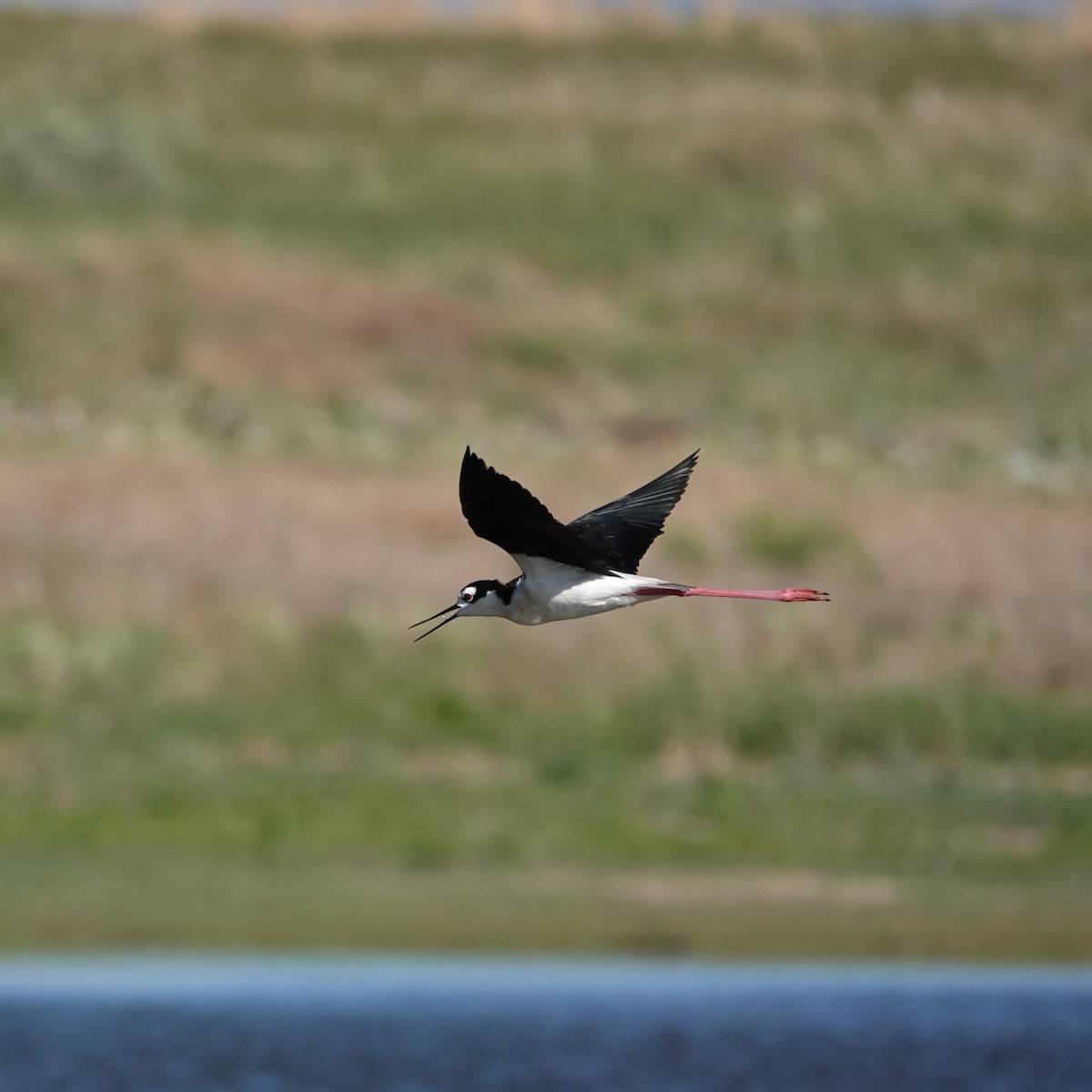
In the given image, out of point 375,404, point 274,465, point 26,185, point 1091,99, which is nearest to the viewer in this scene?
point 274,465

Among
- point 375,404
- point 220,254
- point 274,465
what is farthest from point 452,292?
point 274,465

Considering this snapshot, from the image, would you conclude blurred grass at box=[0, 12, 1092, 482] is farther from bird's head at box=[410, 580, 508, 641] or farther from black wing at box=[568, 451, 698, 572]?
bird's head at box=[410, 580, 508, 641]

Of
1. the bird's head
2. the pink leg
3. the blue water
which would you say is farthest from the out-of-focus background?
the bird's head

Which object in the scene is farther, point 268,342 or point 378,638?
point 268,342

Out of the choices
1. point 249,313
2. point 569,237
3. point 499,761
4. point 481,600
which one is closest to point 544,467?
point 499,761

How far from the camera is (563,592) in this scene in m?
7.78

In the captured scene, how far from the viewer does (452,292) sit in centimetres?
3650

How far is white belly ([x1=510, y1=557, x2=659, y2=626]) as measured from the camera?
25.3ft

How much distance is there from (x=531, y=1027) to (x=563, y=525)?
7.82 metres

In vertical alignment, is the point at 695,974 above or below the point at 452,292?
below

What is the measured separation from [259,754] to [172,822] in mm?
1109

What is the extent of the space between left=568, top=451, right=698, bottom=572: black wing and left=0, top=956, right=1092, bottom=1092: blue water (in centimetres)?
572

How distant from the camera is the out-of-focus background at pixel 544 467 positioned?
1692 cm

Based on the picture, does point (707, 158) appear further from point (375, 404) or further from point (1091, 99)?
point (375, 404)
